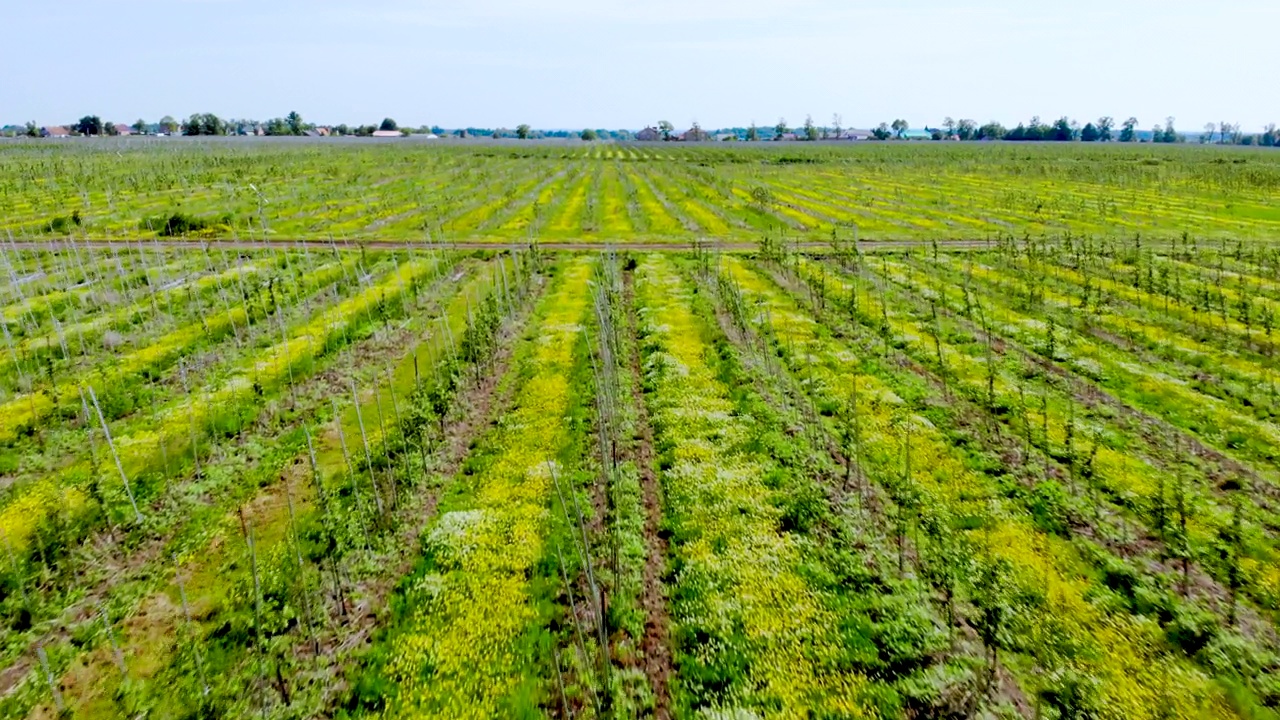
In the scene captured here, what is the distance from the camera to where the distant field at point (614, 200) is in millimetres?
45750

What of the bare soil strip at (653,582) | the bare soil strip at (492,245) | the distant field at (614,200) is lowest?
the bare soil strip at (653,582)

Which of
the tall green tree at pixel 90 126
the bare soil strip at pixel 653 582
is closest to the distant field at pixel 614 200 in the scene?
the bare soil strip at pixel 653 582

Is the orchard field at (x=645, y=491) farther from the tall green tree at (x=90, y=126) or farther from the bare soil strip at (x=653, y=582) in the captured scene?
the tall green tree at (x=90, y=126)

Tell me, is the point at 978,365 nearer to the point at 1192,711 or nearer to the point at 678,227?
the point at 1192,711


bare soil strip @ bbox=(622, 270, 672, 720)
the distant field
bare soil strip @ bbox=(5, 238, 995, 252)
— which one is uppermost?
the distant field

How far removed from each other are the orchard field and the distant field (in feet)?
36.3

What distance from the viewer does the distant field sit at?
45750 millimetres

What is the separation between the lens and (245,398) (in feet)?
67.4

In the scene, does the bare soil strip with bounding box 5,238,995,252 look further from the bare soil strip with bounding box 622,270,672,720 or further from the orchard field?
the bare soil strip with bounding box 622,270,672,720

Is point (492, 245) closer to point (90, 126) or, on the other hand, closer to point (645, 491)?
point (645, 491)

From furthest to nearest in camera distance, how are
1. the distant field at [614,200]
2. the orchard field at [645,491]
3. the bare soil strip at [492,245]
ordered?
the distant field at [614,200] < the bare soil strip at [492,245] < the orchard field at [645,491]

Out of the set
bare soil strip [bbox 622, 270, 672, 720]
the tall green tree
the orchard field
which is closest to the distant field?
the orchard field

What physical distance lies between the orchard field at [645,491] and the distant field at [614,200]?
435 inches

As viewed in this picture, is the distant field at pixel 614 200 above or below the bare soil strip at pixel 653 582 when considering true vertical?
above
